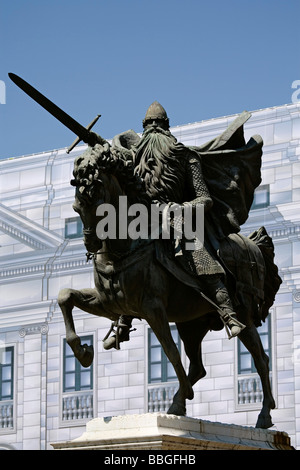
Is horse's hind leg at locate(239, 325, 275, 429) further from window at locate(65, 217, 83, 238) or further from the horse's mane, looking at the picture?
window at locate(65, 217, 83, 238)

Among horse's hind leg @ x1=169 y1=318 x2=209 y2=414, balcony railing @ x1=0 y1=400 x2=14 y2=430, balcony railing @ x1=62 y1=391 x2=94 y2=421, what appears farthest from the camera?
balcony railing @ x1=0 y1=400 x2=14 y2=430

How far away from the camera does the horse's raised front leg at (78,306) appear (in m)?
10.5

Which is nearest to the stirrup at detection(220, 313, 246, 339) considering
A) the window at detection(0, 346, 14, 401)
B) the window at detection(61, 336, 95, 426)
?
the window at detection(61, 336, 95, 426)

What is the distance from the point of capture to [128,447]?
9.97m

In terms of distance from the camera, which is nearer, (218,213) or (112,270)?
(112,270)

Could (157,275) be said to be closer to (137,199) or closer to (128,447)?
(137,199)

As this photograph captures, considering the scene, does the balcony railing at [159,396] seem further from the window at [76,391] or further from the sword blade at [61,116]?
the sword blade at [61,116]

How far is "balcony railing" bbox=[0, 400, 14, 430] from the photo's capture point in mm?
21708

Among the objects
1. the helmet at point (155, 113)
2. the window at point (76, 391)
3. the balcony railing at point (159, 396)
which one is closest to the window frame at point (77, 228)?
the window at point (76, 391)

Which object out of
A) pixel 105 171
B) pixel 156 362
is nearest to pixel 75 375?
pixel 156 362

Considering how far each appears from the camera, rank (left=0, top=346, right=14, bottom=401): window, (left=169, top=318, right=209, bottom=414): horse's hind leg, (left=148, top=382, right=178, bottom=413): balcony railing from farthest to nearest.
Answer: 1. (left=0, top=346, right=14, bottom=401): window
2. (left=148, top=382, right=178, bottom=413): balcony railing
3. (left=169, top=318, right=209, bottom=414): horse's hind leg

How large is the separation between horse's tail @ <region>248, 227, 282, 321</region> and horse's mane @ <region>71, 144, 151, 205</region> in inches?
61.8
